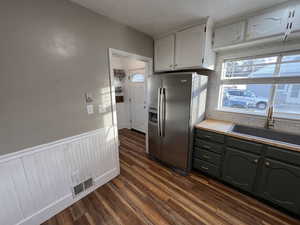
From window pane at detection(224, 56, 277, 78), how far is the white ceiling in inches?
28.5

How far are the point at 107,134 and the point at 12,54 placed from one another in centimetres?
134

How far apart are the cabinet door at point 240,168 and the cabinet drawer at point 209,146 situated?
0.34 ft

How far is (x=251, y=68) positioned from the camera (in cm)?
A: 204

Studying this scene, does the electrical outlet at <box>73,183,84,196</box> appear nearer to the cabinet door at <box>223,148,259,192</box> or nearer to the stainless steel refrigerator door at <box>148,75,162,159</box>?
the stainless steel refrigerator door at <box>148,75,162,159</box>

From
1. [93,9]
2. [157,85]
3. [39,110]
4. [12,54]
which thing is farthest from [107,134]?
[93,9]

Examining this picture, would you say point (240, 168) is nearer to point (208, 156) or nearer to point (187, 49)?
point (208, 156)

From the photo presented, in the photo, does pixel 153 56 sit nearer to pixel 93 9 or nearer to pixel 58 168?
pixel 93 9

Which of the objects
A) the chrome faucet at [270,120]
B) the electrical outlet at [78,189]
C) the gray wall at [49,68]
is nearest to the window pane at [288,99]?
the chrome faucet at [270,120]

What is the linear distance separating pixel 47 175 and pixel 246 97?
3.11 meters

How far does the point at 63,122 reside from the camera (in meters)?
1.50

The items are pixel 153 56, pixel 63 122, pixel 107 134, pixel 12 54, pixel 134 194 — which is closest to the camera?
pixel 12 54

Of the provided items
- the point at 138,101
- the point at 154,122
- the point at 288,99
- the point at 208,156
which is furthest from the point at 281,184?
the point at 138,101

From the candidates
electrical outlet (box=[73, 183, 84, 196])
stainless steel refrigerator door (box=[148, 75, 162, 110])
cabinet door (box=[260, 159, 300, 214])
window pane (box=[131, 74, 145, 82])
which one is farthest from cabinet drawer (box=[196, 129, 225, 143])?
window pane (box=[131, 74, 145, 82])

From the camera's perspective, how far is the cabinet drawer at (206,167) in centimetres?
198
